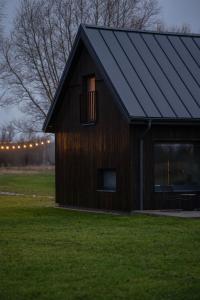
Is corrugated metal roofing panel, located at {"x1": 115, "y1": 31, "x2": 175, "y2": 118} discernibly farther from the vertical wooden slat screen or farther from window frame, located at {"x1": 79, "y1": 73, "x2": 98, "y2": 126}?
the vertical wooden slat screen

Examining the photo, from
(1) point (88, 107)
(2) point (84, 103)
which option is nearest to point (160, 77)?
(1) point (88, 107)

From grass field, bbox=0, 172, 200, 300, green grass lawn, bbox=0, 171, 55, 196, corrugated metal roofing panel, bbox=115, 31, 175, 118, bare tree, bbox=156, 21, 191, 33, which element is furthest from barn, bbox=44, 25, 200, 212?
bare tree, bbox=156, 21, 191, 33

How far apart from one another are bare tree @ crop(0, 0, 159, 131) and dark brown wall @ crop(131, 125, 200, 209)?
769 inches

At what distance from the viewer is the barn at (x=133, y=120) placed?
2211 centimetres

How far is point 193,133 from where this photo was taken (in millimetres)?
22891

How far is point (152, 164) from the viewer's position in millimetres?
22359

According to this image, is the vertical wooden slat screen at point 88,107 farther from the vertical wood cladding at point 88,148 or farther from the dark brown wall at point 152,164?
the dark brown wall at point 152,164

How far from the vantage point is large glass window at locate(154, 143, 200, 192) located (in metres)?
22.7

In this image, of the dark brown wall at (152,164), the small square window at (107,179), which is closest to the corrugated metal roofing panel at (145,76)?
the dark brown wall at (152,164)

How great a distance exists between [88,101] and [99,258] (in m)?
12.4

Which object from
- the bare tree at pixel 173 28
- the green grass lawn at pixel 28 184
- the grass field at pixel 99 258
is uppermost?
the bare tree at pixel 173 28

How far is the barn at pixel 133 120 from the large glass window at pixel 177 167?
0.10ft

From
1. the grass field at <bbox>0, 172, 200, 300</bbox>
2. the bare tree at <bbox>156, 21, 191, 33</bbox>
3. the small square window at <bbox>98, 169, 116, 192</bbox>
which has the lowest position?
the grass field at <bbox>0, 172, 200, 300</bbox>

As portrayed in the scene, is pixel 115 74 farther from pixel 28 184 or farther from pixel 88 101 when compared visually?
pixel 28 184
